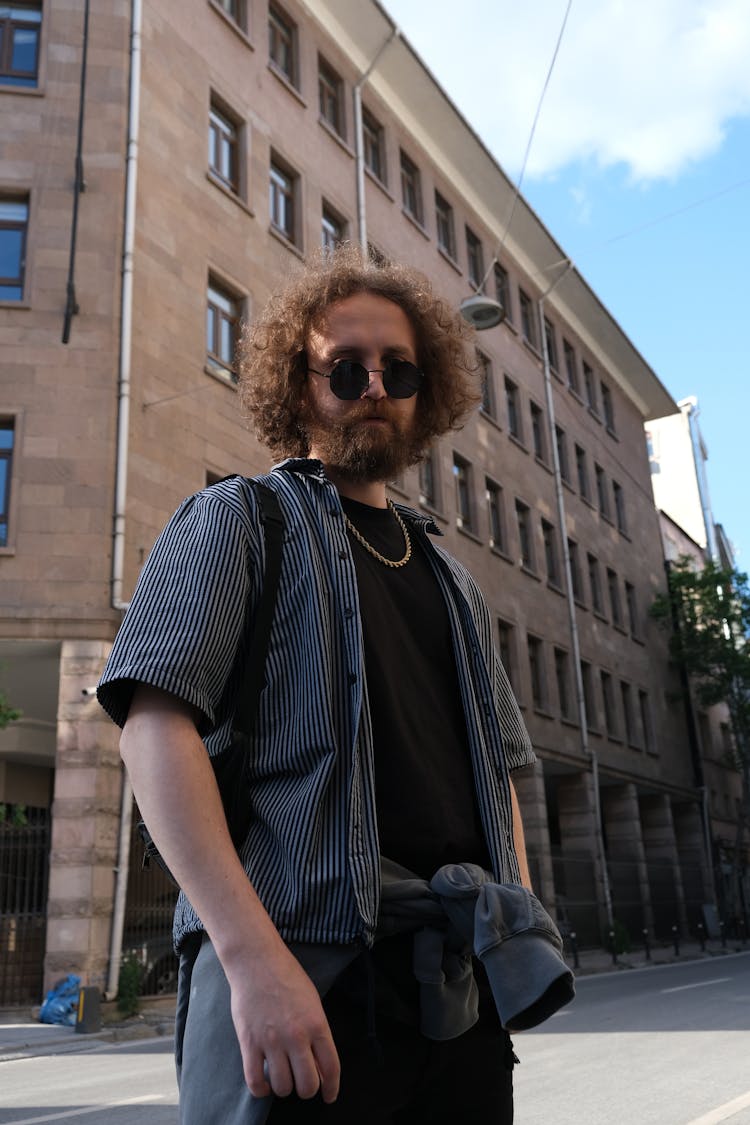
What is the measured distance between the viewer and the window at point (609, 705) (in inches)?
1339

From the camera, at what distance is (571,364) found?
127 ft

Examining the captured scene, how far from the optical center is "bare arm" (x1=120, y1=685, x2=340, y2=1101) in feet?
4.57

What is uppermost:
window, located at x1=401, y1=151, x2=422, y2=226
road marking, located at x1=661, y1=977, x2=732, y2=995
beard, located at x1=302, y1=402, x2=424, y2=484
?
window, located at x1=401, y1=151, x2=422, y2=226

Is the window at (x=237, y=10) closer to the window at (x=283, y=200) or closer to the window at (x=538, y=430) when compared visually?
the window at (x=283, y=200)

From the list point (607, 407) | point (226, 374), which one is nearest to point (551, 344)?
point (607, 407)

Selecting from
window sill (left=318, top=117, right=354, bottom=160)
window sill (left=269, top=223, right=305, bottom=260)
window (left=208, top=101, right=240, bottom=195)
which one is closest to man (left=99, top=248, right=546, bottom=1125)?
window (left=208, top=101, right=240, bottom=195)

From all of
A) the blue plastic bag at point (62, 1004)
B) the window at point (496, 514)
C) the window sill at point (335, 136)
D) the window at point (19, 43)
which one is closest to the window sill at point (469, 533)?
the window at point (496, 514)

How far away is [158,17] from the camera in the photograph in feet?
63.6

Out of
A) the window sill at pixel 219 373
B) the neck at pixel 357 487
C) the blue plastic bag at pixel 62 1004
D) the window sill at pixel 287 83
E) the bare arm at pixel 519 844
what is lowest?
the blue plastic bag at pixel 62 1004

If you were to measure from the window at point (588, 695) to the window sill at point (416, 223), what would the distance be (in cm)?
1266

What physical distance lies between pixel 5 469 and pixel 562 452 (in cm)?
2267

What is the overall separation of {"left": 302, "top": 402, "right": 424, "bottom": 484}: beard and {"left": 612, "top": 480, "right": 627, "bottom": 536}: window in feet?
127

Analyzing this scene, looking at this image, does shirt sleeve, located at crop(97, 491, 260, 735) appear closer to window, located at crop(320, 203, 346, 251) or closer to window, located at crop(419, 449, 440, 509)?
window, located at crop(320, 203, 346, 251)

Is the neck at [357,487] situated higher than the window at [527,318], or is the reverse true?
the window at [527,318]
